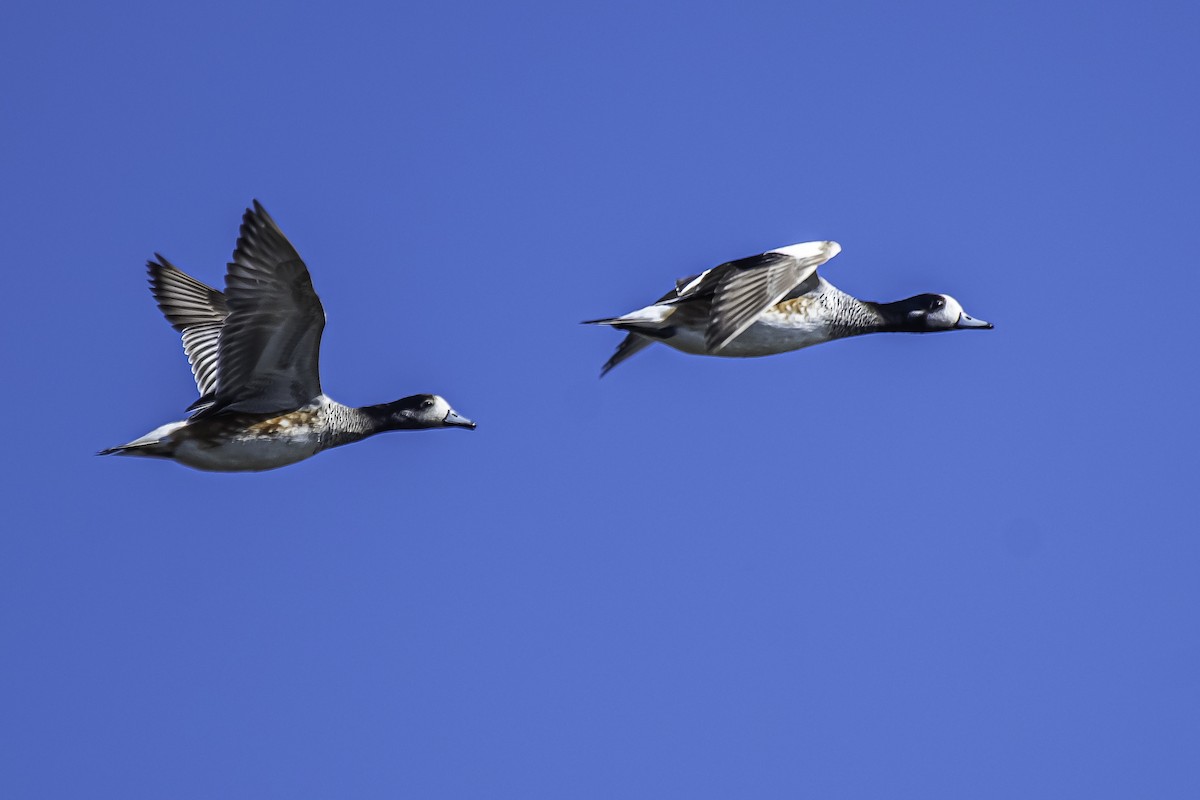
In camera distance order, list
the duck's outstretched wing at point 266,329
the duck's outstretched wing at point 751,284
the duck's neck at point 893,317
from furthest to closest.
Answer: the duck's neck at point 893,317 → the duck's outstretched wing at point 751,284 → the duck's outstretched wing at point 266,329

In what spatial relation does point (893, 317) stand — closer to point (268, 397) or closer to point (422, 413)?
point (422, 413)

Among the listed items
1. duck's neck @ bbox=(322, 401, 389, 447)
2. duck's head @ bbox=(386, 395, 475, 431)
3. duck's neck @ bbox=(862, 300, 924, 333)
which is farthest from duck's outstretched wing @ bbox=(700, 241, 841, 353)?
duck's neck @ bbox=(322, 401, 389, 447)

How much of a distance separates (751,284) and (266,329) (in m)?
4.61

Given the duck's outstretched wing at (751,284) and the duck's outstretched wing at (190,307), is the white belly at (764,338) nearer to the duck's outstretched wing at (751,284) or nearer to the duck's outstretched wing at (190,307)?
the duck's outstretched wing at (751,284)

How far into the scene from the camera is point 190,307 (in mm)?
21469

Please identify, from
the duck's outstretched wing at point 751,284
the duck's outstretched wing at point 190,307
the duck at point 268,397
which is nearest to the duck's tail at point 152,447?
the duck at point 268,397

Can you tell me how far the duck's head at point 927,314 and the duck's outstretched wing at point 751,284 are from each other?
2.01 metres

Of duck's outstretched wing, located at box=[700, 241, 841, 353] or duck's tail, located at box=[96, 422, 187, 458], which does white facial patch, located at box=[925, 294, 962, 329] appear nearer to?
duck's outstretched wing, located at box=[700, 241, 841, 353]

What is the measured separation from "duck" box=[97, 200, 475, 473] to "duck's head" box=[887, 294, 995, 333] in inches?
192

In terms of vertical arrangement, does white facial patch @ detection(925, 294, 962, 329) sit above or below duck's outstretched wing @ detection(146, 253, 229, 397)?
below

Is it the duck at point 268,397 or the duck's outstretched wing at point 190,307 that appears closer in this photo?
the duck at point 268,397

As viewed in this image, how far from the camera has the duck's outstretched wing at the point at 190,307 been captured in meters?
21.1

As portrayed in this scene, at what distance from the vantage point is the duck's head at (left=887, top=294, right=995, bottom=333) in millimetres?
21109

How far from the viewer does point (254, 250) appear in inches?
680
